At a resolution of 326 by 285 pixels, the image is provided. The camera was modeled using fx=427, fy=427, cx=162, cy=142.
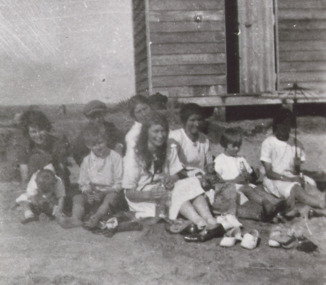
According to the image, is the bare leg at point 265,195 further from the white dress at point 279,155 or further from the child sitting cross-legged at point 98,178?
the child sitting cross-legged at point 98,178

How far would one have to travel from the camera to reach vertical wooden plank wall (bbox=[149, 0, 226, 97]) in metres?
7.73

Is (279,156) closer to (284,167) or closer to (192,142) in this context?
(284,167)

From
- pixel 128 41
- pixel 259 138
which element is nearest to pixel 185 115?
pixel 259 138

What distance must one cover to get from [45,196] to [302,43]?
5.84 meters

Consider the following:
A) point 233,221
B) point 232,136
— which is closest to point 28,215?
point 233,221

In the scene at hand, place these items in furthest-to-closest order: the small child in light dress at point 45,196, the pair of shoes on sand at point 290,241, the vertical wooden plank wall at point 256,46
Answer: the vertical wooden plank wall at point 256,46 → the small child in light dress at point 45,196 → the pair of shoes on sand at point 290,241

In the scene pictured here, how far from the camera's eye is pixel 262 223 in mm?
4191

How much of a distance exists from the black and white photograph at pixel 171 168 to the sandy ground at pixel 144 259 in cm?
2

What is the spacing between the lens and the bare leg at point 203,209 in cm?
393

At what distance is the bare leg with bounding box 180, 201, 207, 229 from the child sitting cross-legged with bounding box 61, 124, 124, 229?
0.72m

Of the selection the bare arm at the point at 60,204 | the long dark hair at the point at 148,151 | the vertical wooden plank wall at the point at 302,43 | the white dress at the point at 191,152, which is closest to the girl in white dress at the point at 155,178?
the long dark hair at the point at 148,151

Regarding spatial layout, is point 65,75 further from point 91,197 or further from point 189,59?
point 91,197

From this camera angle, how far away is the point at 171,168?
14.6 feet

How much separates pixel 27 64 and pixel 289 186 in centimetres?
448
